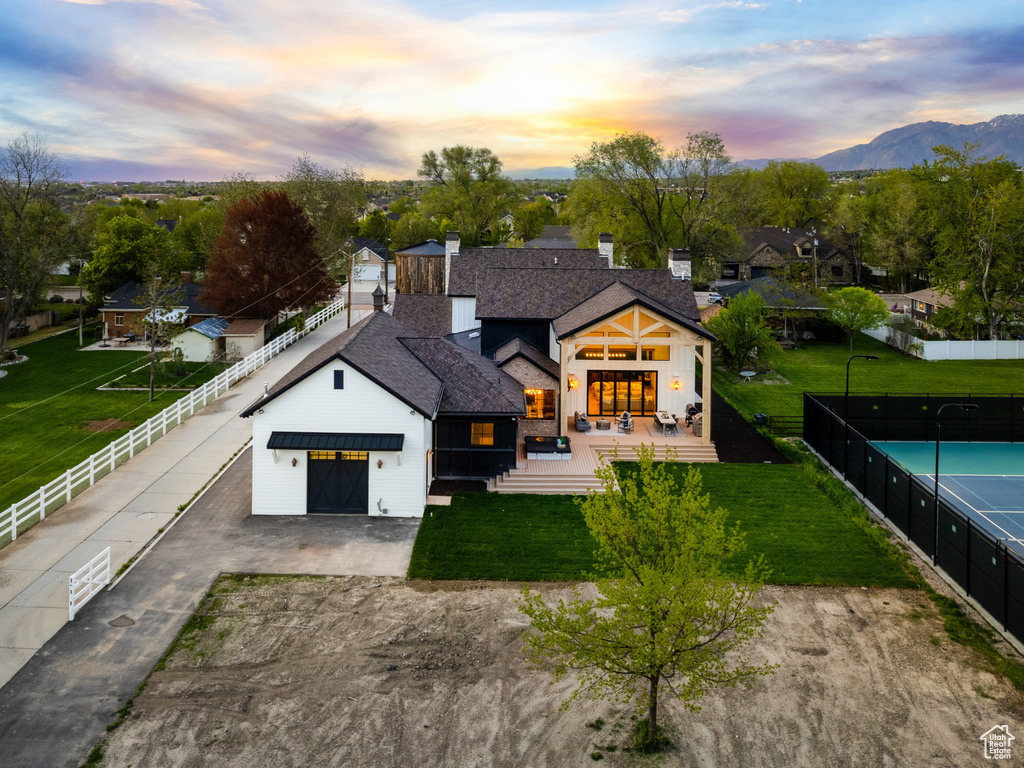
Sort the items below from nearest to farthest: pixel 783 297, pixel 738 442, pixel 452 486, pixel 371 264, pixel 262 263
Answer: pixel 452 486 < pixel 738 442 < pixel 262 263 < pixel 783 297 < pixel 371 264

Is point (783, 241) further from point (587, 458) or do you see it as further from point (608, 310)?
point (587, 458)

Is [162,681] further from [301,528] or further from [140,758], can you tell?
[301,528]

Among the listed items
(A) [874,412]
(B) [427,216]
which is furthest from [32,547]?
(B) [427,216]

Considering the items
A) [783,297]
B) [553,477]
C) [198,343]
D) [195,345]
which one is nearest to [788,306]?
[783,297]

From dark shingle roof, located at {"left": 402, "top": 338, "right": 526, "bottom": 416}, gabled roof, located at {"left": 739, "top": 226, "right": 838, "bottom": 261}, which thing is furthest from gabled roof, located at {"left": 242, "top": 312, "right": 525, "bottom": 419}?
gabled roof, located at {"left": 739, "top": 226, "right": 838, "bottom": 261}

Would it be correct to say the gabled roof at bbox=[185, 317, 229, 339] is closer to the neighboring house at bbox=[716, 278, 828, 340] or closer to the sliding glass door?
the sliding glass door

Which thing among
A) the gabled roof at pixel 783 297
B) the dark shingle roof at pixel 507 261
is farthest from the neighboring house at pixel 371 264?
the dark shingle roof at pixel 507 261
